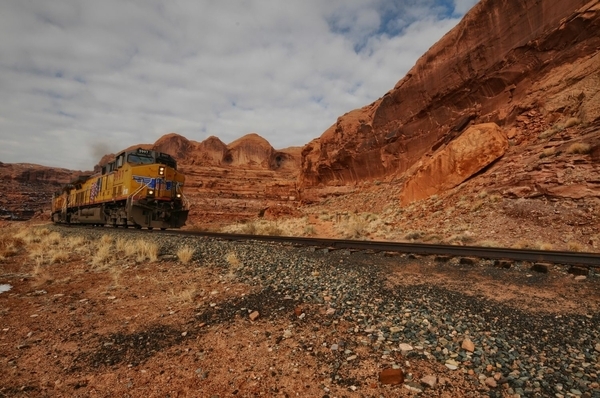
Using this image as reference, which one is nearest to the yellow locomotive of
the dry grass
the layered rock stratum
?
the dry grass

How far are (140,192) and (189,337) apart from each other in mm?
14648

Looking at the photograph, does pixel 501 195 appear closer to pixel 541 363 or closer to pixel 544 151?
pixel 544 151

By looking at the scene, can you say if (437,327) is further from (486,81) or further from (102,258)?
(486,81)

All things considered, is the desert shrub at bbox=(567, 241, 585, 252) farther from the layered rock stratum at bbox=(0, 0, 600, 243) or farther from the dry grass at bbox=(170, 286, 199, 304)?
the dry grass at bbox=(170, 286, 199, 304)

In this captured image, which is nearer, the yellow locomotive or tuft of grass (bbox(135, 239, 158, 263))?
tuft of grass (bbox(135, 239, 158, 263))

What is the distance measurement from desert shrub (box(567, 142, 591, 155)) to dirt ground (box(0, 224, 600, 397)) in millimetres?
10985

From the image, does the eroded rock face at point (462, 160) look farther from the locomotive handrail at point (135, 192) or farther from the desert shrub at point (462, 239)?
the locomotive handrail at point (135, 192)

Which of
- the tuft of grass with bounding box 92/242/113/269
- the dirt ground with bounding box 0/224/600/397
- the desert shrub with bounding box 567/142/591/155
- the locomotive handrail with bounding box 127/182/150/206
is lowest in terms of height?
the dirt ground with bounding box 0/224/600/397

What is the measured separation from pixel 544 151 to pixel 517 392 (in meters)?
17.0

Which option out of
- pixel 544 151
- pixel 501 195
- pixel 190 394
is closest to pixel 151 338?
pixel 190 394

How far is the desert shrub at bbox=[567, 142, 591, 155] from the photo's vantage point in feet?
44.5

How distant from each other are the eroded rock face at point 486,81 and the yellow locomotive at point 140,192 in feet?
72.1

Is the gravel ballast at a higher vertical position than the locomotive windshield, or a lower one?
lower

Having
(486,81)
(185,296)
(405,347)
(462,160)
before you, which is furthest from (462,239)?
(486,81)
